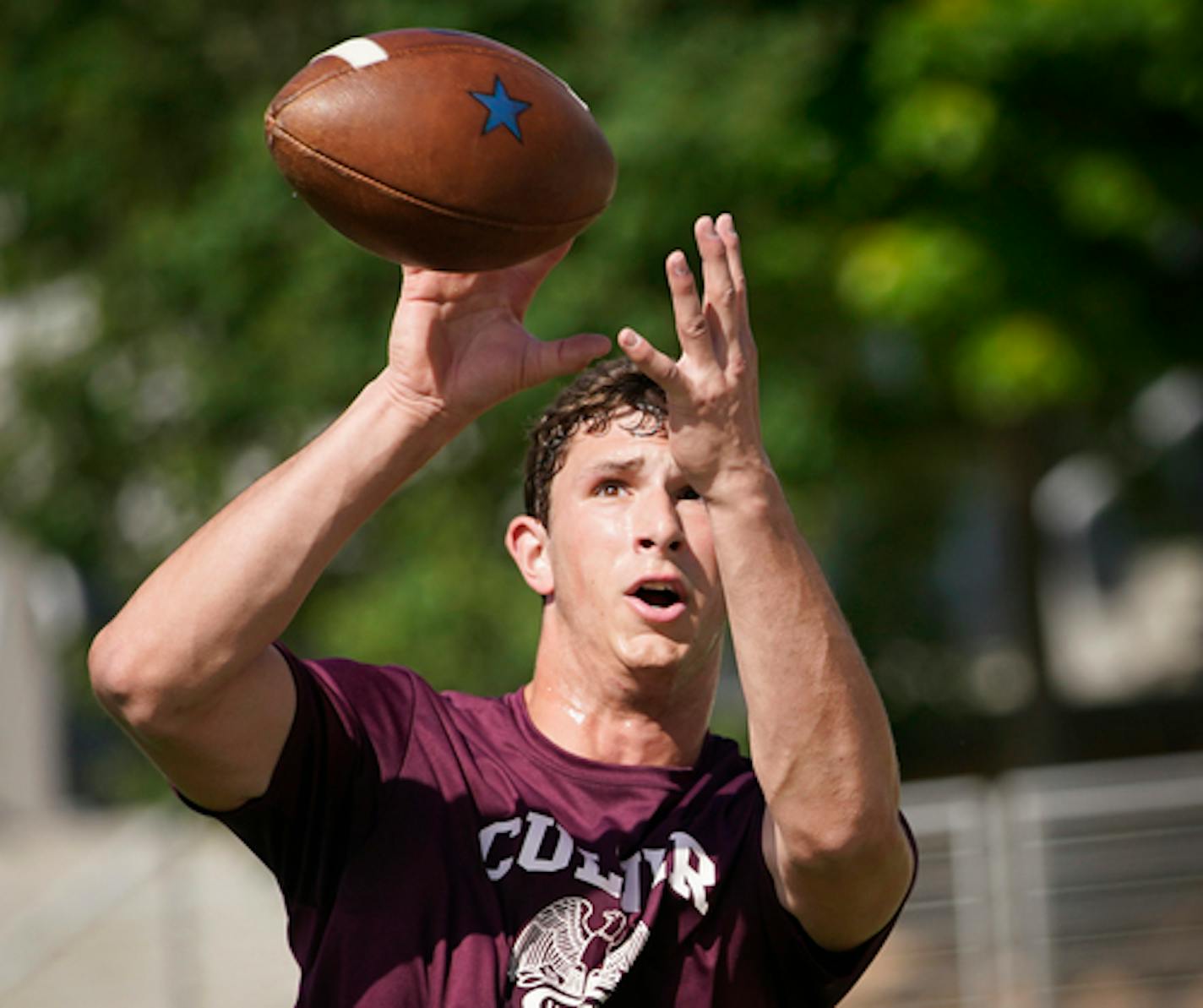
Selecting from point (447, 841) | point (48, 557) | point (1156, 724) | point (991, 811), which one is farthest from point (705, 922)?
point (1156, 724)

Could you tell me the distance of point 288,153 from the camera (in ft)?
9.98

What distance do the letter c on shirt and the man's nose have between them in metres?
0.48

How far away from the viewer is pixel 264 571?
8.71ft

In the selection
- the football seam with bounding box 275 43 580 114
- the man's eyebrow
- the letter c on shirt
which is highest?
the football seam with bounding box 275 43 580 114

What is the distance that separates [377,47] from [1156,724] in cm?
1265

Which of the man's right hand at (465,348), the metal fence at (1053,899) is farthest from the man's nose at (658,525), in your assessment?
the metal fence at (1053,899)

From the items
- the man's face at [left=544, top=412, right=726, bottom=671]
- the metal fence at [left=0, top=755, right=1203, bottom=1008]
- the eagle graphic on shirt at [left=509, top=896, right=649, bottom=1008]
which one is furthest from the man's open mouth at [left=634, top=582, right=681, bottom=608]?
the metal fence at [left=0, top=755, right=1203, bottom=1008]

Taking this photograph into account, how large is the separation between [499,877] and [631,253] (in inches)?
261

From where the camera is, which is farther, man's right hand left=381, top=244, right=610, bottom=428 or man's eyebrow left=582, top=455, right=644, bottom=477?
man's eyebrow left=582, top=455, right=644, bottom=477

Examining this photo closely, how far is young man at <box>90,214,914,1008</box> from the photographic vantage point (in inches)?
103

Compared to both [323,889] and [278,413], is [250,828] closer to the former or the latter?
[323,889]

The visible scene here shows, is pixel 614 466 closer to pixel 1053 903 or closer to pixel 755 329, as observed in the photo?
pixel 1053 903

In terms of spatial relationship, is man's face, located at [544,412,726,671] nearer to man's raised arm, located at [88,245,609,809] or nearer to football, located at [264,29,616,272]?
man's raised arm, located at [88,245,609,809]

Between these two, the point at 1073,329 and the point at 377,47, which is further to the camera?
the point at 1073,329
